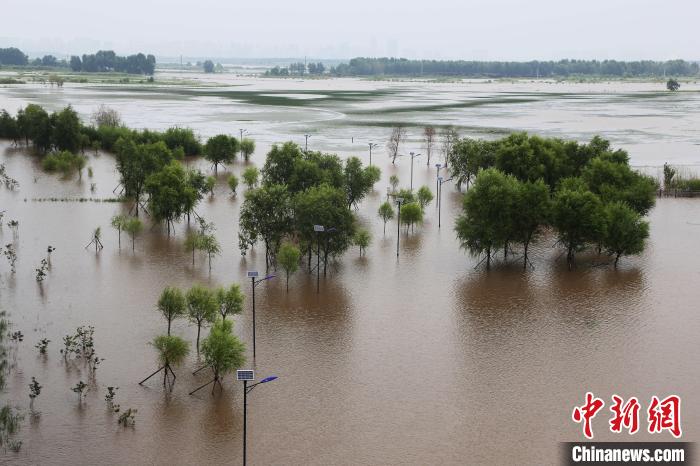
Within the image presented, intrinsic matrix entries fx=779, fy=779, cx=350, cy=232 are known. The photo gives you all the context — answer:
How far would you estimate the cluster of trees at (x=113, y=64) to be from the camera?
189 m

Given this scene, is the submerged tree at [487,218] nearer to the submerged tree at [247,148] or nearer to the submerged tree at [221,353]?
the submerged tree at [221,353]

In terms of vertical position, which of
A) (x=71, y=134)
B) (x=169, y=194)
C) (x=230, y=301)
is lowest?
(x=230, y=301)

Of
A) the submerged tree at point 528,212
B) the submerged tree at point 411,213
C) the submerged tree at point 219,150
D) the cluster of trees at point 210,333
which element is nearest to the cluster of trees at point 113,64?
the submerged tree at point 219,150

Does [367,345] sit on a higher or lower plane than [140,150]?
lower

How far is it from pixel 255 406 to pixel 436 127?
60.9m

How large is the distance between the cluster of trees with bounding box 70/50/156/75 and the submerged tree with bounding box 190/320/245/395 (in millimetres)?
179161

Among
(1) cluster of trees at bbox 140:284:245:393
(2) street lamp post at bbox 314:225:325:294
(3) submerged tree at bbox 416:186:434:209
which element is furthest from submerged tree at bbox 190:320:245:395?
(3) submerged tree at bbox 416:186:434:209

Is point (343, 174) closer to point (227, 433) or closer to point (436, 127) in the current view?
point (227, 433)

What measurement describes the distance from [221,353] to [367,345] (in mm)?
5253

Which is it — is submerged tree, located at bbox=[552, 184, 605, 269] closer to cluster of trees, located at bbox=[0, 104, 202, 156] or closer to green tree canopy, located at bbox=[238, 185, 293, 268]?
green tree canopy, located at bbox=[238, 185, 293, 268]

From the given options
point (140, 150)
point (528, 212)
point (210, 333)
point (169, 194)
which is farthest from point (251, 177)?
point (210, 333)

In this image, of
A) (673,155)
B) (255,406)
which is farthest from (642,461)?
(673,155)

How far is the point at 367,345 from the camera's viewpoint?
2398cm

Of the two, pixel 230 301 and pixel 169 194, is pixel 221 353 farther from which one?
pixel 169 194
